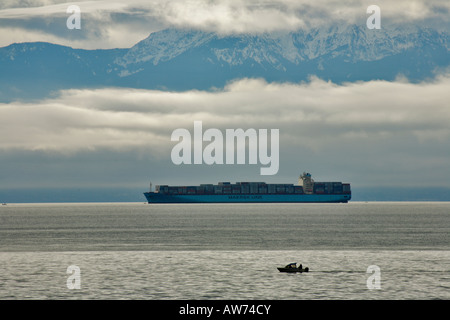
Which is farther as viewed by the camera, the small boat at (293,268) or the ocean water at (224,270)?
the small boat at (293,268)

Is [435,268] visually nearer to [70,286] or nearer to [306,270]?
[306,270]

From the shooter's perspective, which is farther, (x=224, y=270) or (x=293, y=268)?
(x=224, y=270)

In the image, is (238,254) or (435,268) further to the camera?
(238,254)

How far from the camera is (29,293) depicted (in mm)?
41500

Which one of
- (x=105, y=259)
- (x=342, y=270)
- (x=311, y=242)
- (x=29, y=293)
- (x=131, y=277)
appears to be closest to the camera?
(x=29, y=293)

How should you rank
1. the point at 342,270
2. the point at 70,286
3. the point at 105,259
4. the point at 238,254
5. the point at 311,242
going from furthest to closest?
1. the point at 311,242
2. the point at 238,254
3. the point at 105,259
4. the point at 342,270
5. the point at 70,286

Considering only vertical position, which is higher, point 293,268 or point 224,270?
point 293,268

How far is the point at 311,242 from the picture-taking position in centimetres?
8731

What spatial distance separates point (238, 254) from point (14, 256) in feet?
87.4

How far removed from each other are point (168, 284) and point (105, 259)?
20.4m

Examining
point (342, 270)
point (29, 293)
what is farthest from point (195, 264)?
point (29, 293)

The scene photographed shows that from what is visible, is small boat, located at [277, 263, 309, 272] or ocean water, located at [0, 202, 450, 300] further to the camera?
small boat, located at [277, 263, 309, 272]
